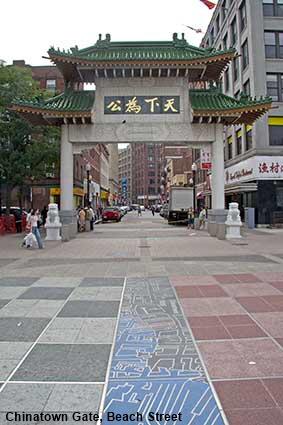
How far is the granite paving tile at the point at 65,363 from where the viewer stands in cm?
393

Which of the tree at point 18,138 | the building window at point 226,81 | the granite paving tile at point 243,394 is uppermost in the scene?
the building window at point 226,81

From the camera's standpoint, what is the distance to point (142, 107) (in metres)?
20.3

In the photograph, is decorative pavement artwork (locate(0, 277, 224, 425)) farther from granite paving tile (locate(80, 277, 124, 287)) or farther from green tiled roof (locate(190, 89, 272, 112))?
green tiled roof (locate(190, 89, 272, 112))

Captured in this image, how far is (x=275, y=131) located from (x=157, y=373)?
94.8ft

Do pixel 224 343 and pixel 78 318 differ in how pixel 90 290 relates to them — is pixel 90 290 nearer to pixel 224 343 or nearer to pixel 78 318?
pixel 78 318

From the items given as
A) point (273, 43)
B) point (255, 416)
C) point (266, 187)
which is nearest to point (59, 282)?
point (255, 416)

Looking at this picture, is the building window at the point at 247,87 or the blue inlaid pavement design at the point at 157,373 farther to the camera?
the building window at the point at 247,87

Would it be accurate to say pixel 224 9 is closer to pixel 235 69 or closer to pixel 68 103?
pixel 235 69

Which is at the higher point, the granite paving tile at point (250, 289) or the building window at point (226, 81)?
the building window at point (226, 81)

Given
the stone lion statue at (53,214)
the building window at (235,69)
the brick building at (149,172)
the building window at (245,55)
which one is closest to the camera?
the stone lion statue at (53,214)

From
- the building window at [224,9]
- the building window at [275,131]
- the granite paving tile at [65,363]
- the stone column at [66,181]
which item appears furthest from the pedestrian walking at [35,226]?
the building window at [224,9]

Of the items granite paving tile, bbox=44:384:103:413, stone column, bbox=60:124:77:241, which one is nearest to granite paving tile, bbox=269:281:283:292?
granite paving tile, bbox=44:384:103:413

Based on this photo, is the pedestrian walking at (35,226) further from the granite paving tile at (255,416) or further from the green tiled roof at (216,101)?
the granite paving tile at (255,416)

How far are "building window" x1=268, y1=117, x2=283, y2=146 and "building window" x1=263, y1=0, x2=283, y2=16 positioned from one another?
29.1ft
